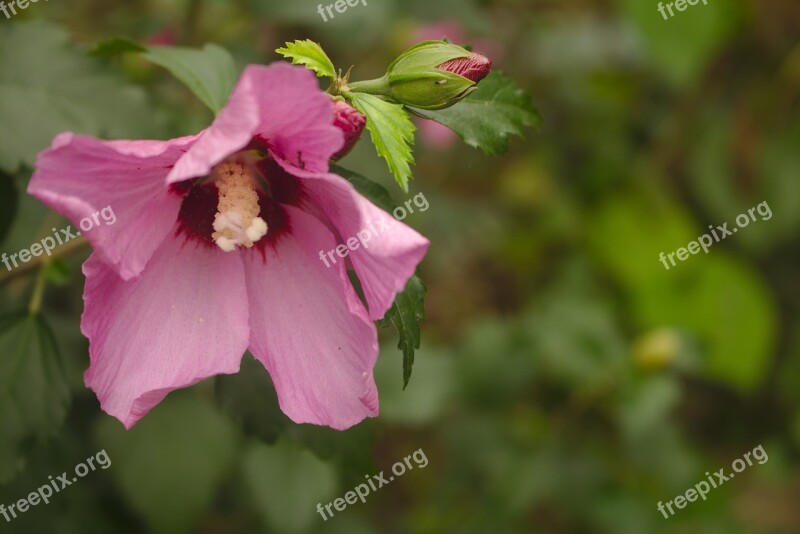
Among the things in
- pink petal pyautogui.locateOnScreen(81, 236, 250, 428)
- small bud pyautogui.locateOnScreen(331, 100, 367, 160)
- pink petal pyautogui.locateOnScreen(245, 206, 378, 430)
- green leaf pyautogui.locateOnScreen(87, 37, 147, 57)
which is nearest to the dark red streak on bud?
small bud pyautogui.locateOnScreen(331, 100, 367, 160)

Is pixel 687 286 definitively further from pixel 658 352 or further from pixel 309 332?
pixel 309 332

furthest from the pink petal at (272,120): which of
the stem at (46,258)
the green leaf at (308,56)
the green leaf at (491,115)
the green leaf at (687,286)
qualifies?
the green leaf at (687,286)

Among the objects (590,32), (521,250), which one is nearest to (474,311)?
(521,250)

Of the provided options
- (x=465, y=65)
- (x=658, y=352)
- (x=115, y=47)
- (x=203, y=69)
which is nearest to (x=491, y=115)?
(x=465, y=65)

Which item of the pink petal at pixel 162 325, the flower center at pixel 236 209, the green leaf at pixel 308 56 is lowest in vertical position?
the pink petal at pixel 162 325

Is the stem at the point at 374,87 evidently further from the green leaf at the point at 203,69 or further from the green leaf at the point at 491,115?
the green leaf at the point at 203,69

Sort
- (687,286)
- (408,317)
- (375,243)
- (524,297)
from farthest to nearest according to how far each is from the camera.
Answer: (524,297), (687,286), (408,317), (375,243)
